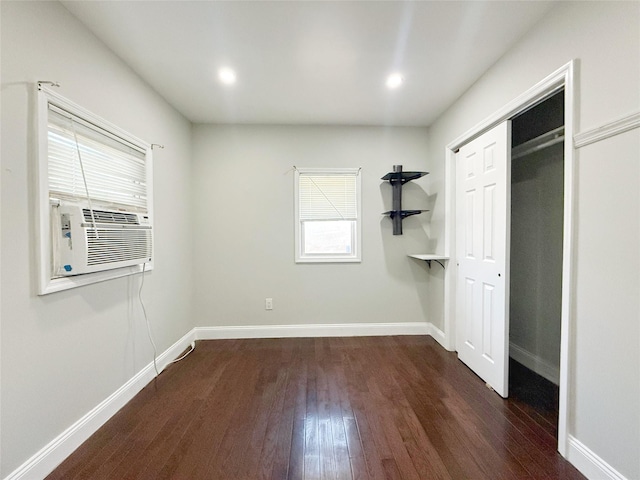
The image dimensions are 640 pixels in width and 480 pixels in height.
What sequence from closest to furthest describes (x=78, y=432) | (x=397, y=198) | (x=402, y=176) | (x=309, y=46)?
1. (x=78, y=432)
2. (x=309, y=46)
3. (x=402, y=176)
4. (x=397, y=198)

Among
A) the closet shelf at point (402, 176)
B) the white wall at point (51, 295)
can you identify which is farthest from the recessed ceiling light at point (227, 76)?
the closet shelf at point (402, 176)

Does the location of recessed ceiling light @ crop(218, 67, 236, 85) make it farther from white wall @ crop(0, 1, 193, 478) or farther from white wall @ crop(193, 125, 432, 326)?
white wall @ crop(193, 125, 432, 326)

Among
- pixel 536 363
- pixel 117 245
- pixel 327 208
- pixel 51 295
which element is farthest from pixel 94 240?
pixel 536 363

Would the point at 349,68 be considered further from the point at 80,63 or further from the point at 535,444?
the point at 535,444

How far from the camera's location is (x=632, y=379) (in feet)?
4.08

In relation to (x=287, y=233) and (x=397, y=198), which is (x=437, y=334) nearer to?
(x=397, y=198)

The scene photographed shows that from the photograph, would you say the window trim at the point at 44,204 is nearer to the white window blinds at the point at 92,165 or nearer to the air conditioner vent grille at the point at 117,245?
the white window blinds at the point at 92,165

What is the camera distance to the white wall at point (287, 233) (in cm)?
327

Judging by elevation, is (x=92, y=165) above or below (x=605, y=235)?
above

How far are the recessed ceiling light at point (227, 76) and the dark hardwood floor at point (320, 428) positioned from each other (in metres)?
2.54

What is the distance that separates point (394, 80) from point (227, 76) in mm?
1387

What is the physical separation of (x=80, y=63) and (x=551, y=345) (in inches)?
160

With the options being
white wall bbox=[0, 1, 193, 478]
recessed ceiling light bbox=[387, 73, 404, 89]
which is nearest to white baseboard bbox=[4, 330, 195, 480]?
white wall bbox=[0, 1, 193, 478]

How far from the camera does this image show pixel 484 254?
2342 mm
